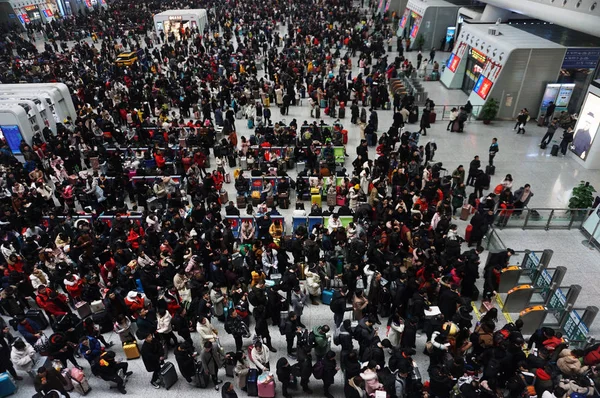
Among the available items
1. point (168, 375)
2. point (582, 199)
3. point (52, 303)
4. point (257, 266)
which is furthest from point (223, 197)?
point (582, 199)

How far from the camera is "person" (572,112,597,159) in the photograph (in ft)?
49.2

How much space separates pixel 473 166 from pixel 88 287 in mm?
12037

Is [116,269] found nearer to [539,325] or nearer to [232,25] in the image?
[539,325]

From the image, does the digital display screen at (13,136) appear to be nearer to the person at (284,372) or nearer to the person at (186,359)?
the person at (186,359)

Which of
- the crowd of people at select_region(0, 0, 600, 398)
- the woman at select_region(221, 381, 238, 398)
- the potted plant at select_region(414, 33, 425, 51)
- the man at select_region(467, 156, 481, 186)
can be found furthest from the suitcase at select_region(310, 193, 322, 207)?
the potted plant at select_region(414, 33, 425, 51)

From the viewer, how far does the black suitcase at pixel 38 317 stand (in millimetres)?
8422

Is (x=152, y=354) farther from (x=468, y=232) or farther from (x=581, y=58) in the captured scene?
(x=581, y=58)

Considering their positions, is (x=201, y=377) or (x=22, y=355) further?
(x=201, y=377)

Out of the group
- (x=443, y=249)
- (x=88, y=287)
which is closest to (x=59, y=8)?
(x=88, y=287)

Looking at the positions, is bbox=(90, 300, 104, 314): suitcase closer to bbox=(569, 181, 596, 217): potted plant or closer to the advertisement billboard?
bbox=(569, 181, 596, 217): potted plant

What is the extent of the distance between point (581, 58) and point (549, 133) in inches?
175

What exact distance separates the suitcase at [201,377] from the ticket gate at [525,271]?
7.16m

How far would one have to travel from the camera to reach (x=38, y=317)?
8.62 m

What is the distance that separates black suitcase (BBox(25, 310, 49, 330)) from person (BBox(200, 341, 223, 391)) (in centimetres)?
398
